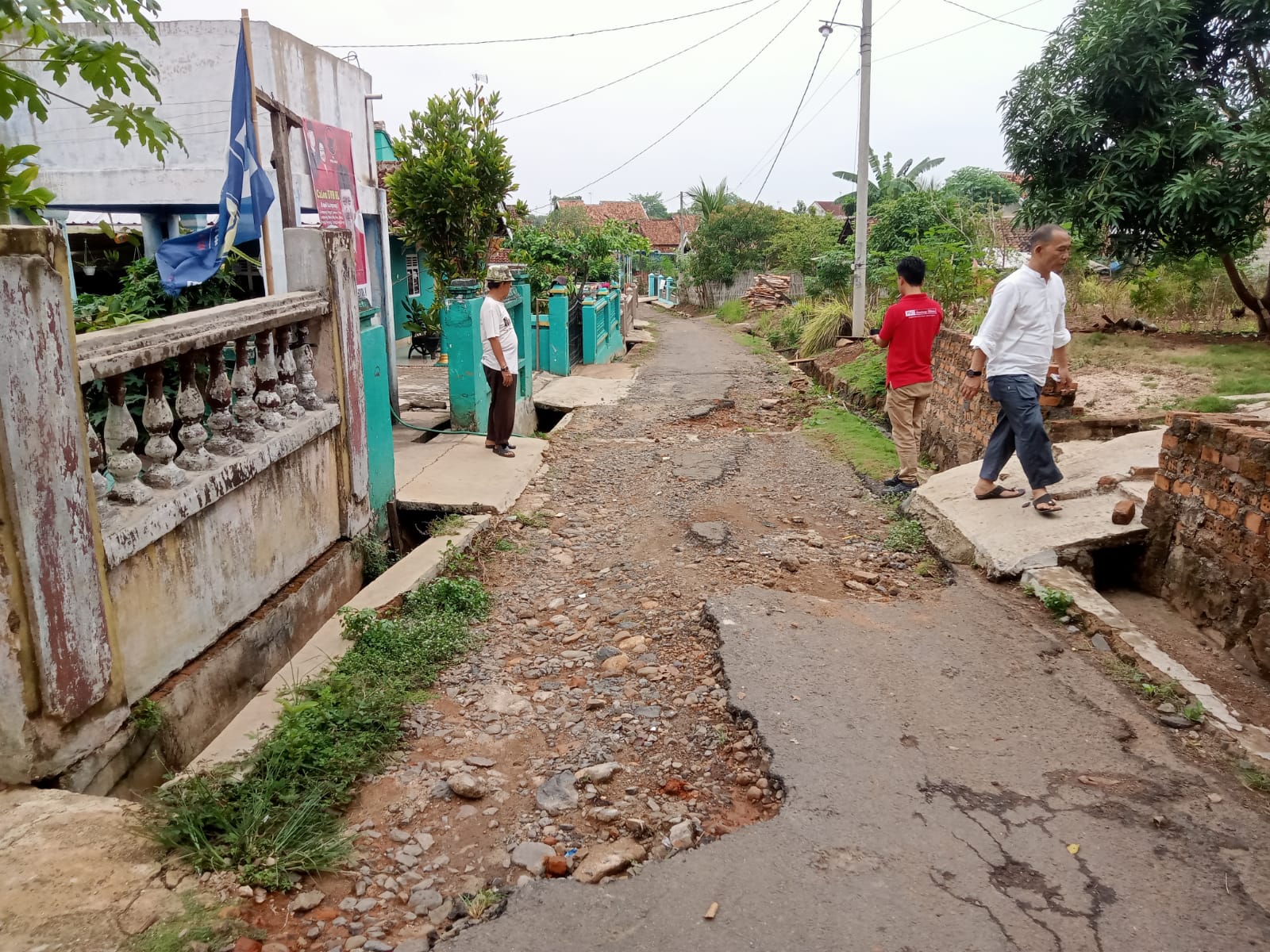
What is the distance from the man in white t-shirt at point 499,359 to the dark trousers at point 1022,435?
366cm

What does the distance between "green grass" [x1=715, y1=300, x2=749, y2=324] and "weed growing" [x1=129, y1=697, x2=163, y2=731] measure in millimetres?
27175

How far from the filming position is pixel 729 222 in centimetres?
3378

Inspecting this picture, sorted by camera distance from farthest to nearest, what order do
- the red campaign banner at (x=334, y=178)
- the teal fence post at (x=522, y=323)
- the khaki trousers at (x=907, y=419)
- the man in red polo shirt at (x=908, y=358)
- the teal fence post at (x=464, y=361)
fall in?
1. the teal fence post at (x=522, y=323)
2. the red campaign banner at (x=334, y=178)
3. the teal fence post at (x=464, y=361)
4. the khaki trousers at (x=907, y=419)
5. the man in red polo shirt at (x=908, y=358)

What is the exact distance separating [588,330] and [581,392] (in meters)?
3.56

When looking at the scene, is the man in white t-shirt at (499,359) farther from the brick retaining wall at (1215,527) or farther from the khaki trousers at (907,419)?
the brick retaining wall at (1215,527)

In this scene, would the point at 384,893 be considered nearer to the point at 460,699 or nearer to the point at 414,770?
the point at 414,770

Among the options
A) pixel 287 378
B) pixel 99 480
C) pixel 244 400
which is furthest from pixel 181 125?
pixel 99 480

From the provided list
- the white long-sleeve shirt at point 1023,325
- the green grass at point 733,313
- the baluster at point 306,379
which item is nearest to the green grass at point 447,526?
the baluster at point 306,379

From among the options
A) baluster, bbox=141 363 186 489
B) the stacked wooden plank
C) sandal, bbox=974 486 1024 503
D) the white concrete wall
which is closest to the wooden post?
baluster, bbox=141 363 186 489

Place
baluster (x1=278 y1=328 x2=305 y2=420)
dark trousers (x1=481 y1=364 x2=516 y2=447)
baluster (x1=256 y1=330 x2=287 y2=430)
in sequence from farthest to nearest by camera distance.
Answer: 1. dark trousers (x1=481 y1=364 x2=516 y2=447)
2. baluster (x1=278 y1=328 x2=305 y2=420)
3. baluster (x1=256 y1=330 x2=287 y2=430)

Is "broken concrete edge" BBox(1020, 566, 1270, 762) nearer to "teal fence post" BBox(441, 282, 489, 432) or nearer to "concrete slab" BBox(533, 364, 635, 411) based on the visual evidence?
"teal fence post" BBox(441, 282, 489, 432)

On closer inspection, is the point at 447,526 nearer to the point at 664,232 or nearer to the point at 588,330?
the point at 588,330

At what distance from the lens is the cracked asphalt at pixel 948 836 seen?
210 centimetres

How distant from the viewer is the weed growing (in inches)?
110
